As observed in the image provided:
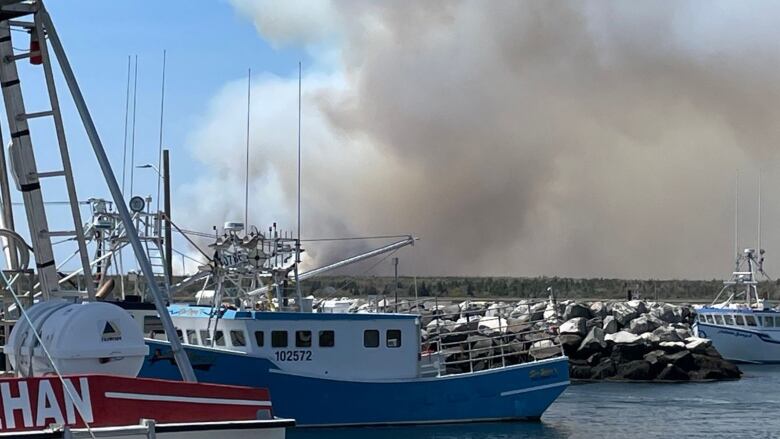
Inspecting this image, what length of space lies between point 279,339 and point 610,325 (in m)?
30.7

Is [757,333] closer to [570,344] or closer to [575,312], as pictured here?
[575,312]

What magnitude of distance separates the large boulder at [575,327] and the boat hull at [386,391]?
20.3 m

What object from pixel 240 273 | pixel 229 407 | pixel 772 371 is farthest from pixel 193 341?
pixel 772 371

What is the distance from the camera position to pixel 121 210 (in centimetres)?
1830

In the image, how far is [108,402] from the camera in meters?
16.3

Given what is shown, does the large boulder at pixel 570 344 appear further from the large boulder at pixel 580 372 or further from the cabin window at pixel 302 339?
the cabin window at pixel 302 339

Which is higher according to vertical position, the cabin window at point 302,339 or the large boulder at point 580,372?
the cabin window at point 302,339

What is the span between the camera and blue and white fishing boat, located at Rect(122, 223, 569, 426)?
104ft

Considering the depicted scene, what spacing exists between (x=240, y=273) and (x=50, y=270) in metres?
12.7

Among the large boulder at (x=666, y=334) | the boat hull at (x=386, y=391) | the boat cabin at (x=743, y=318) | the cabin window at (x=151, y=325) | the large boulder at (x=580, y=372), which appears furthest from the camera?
the boat cabin at (x=743, y=318)

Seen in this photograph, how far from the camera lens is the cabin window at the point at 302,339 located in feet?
106

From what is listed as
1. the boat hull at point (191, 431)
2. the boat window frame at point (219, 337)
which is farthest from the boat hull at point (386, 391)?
the boat hull at point (191, 431)

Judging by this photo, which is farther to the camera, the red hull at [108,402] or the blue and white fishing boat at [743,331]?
the blue and white fishing boat at [743,331]

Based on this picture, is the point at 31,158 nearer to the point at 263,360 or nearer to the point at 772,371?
the point at 263,360
